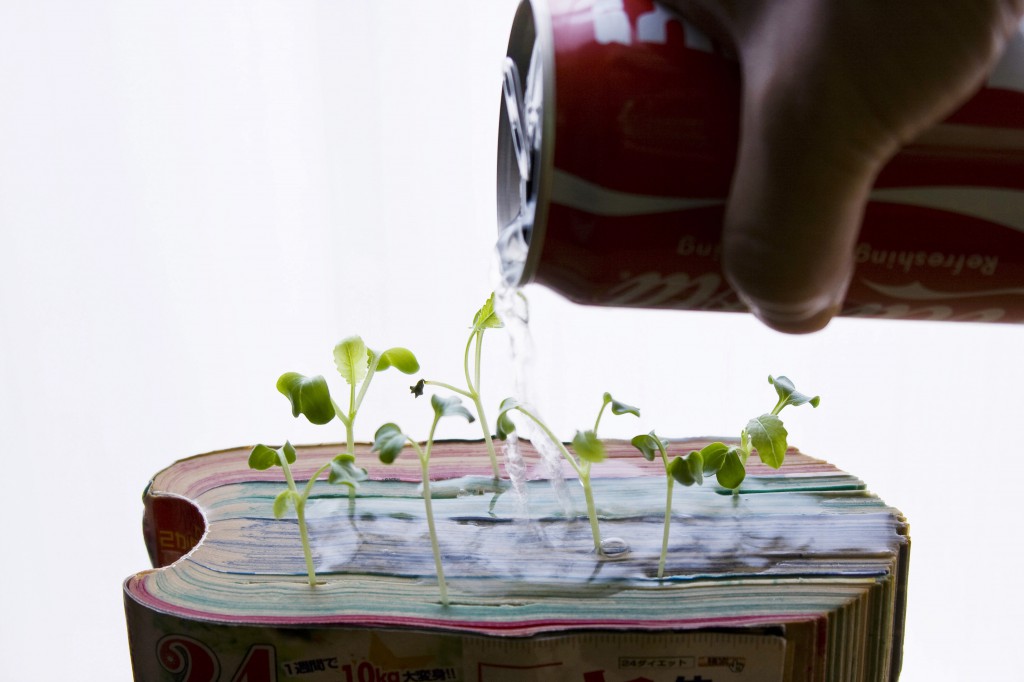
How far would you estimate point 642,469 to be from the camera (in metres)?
0.90

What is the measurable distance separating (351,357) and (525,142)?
12.6 inches

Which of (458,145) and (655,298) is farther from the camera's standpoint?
(458,145)

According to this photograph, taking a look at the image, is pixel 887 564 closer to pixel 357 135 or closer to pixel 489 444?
pixel 489 444

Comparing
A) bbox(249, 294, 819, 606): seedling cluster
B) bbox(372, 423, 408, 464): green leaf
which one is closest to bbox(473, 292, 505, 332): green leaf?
bbox(249, 294, 819, 606): seedling cluster

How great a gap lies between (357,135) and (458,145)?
4.8 inches

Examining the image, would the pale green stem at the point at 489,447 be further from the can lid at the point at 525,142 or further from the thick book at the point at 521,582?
the can lid at the point at 525,142

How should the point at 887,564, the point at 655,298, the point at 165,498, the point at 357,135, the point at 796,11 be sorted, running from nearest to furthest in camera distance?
the point at 796,11 → the point at 655,298 → the point at 887,564 → the point at 165,498 → the point at 357,135

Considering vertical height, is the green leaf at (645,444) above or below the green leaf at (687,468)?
above

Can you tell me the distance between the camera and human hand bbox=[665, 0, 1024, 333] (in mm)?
386

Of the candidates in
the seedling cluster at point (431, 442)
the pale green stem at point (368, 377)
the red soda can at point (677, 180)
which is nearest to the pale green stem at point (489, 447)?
the seedling cluster at point (431, 442)

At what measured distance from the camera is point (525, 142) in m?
0.53

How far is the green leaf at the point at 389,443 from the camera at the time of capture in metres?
0.62

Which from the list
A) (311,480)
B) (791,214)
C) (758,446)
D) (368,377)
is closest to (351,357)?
(368,377)

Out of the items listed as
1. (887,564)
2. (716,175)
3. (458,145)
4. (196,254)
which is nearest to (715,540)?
(887,564)
